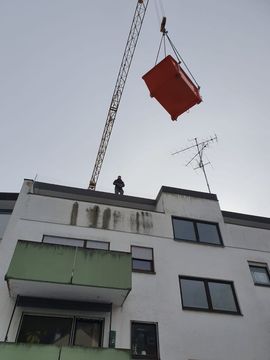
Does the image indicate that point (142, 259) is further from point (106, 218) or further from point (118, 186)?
point (118, 186)

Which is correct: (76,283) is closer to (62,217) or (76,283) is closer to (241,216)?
(62,217)

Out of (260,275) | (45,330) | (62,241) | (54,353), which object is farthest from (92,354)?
(260,275)

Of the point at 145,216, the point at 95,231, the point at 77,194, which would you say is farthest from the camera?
the point at 77,194

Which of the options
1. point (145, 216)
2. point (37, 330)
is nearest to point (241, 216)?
point (145, 216)

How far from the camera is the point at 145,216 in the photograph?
15.2 meters

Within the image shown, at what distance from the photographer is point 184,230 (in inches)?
610

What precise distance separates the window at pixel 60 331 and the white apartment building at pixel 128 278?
3cm

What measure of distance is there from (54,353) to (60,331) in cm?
203

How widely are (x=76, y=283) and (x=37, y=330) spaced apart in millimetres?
2133

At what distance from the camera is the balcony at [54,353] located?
8312mm

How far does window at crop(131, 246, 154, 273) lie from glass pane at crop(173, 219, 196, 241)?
6.29 ft

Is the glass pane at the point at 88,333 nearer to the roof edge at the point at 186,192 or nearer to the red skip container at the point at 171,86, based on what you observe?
the roof edge at the point at 186,192

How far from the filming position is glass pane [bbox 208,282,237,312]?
42.0ft

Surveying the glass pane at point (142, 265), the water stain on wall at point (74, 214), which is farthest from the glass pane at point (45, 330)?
the water stain on wall at point (74, 214)
